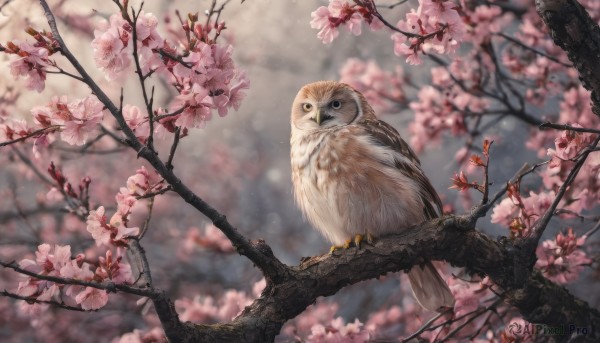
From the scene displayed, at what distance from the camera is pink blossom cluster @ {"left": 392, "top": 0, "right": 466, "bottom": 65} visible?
9.93 feet

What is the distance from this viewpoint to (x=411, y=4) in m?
5.46

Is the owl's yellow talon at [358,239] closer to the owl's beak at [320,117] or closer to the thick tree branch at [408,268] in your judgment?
the thick tree branch at [408,268]

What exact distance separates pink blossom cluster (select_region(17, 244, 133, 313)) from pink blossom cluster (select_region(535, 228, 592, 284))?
8.24 ft

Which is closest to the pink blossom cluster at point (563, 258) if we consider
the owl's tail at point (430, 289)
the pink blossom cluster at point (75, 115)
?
the owl's tail at point (430, 289)

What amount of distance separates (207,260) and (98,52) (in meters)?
4.05

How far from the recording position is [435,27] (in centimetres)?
320

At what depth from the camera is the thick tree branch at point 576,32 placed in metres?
2.45

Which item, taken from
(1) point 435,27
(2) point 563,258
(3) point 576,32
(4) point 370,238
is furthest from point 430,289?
(3) point 576,32

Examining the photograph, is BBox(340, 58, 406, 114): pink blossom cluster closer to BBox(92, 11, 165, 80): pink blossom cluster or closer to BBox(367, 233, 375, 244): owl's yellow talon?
BBox(367, 233, 375, 244): owl's yellow talon

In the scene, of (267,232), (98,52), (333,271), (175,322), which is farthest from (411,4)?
(175,322)

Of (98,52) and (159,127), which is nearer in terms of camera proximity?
(98,52)

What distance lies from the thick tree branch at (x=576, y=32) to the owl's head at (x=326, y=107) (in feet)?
5.34

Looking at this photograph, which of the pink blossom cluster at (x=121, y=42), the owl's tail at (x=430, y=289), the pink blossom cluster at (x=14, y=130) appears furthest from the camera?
the owl's tail at (x=430, y=289)

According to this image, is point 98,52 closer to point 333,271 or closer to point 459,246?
point 333,271
